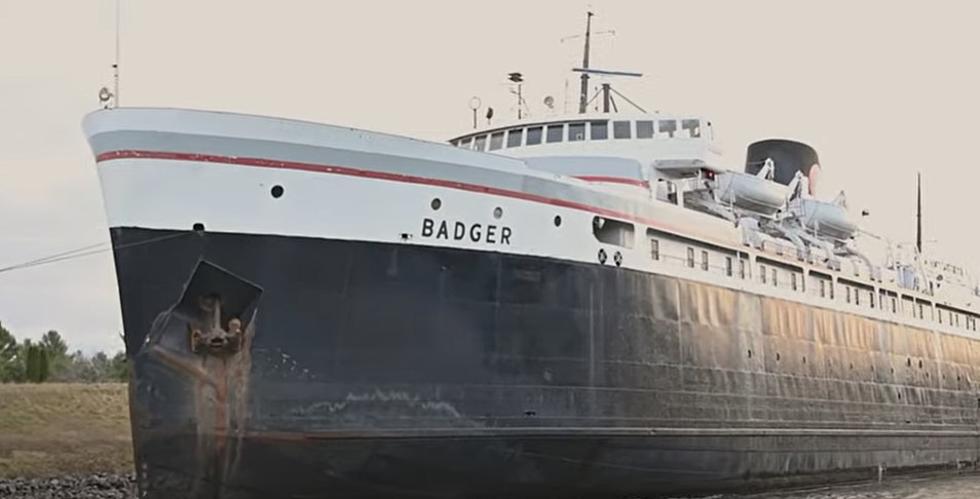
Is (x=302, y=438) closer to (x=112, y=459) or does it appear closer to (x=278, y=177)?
(x=278, y=177)

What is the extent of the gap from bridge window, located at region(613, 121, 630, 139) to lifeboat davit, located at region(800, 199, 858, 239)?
4.66 metres

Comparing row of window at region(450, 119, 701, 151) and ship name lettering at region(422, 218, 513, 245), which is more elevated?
row of window at region(450, 119, 701, 151)

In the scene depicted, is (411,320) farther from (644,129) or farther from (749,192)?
(749,192)

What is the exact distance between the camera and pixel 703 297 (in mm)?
15398

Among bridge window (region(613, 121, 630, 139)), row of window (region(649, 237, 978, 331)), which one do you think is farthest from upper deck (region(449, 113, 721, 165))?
row of window (region(649, 237, 978, 331))

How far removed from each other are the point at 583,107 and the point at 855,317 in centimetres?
650

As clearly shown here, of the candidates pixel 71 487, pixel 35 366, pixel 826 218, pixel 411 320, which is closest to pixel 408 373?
pixel 411 320

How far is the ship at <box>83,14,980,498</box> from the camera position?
1139cm

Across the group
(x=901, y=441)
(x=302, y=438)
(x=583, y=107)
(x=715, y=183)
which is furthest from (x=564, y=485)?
(x=901, y=441)

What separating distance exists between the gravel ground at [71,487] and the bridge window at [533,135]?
360 inches

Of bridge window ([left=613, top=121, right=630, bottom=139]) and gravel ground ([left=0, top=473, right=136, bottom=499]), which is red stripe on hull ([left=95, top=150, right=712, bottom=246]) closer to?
bridge window ([left=613, top=121, right=630, bottom=139])

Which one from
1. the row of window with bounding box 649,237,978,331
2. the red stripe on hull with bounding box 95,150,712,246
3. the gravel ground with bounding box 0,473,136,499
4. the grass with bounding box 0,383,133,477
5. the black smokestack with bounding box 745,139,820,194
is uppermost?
the black smokestack with bounding box 745,139,820,194

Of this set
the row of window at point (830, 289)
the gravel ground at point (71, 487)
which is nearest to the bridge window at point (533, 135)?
the row of window at point (830, 289)

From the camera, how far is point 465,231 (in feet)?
40.7
